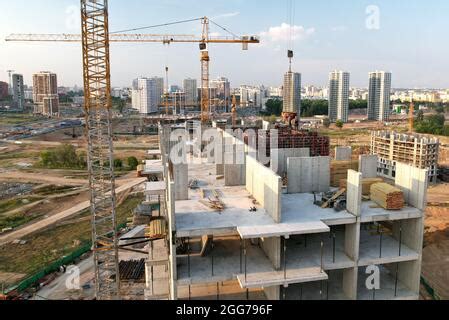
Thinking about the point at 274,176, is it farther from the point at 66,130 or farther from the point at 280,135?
the point at 66,130

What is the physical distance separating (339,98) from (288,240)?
378 ft

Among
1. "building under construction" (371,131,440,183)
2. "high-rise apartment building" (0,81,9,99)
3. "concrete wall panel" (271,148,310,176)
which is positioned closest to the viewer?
"concrete wall panel" (271,148,310,176)

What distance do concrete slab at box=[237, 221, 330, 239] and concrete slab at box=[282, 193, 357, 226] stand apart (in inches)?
16.6

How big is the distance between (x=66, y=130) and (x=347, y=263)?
78.7m

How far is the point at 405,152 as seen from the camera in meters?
36.5

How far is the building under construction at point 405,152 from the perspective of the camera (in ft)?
117

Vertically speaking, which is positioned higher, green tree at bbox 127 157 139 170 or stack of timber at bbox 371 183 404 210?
stack of timber at bbox 371 183 404 210

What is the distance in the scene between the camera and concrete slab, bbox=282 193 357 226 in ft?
39.5

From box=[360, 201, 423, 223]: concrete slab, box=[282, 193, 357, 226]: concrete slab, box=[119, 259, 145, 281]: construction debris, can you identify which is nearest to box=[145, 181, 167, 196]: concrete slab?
box=[282, 193, 357, 226]: concrete slab

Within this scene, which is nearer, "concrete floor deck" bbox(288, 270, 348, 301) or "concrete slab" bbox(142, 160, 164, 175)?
"concrete floor deck" bbox(288, 270, 348, 301)

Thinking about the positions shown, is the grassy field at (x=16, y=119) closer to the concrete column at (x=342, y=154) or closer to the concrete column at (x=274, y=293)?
the concrete column at (x=342, y=154)

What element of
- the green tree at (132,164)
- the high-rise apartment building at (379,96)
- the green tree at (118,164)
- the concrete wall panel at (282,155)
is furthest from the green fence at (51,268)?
the high-rise apartment building at (379,96)

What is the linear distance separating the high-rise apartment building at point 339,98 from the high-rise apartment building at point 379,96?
8772 mm

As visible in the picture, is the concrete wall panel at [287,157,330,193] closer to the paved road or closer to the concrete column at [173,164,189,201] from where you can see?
the concrete column at [173,164,189,201]
